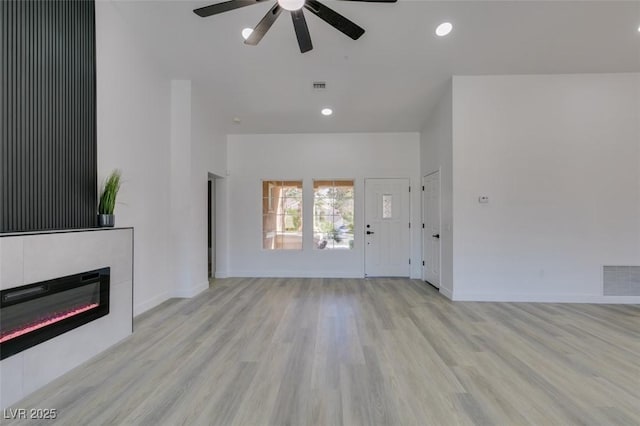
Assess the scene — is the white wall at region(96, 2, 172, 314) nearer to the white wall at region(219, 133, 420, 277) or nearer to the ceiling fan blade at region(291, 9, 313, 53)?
the white wall at region(219, 133, 420, 277)

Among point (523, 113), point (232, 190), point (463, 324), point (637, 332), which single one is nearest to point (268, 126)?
point (232, 190)

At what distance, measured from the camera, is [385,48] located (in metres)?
3.63

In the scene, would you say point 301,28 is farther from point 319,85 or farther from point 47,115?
point 47,115

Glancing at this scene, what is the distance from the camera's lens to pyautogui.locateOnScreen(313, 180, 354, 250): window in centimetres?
582

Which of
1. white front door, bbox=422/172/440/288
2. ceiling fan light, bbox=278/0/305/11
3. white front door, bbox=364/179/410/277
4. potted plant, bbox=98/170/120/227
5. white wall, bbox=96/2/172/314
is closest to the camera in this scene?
ceiling fan light, bbox=278/0/305/11

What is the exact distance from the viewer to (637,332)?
9.80 feet

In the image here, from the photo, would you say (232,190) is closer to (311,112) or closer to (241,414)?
(311,112)

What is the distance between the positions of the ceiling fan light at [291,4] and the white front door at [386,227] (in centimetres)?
385

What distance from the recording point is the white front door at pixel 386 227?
5.76 metres

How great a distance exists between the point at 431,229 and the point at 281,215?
9.74 ft

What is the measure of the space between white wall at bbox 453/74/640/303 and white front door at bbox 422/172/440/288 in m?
0.75

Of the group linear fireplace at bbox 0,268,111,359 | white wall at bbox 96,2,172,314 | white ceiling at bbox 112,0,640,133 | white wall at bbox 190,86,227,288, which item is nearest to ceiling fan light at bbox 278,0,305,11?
white ceiling at bbox 112,0,640,133

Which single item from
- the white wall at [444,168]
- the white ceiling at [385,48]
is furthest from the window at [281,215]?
the white wall at [444,168]

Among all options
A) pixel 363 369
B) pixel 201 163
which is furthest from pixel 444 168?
pixel 201 163
